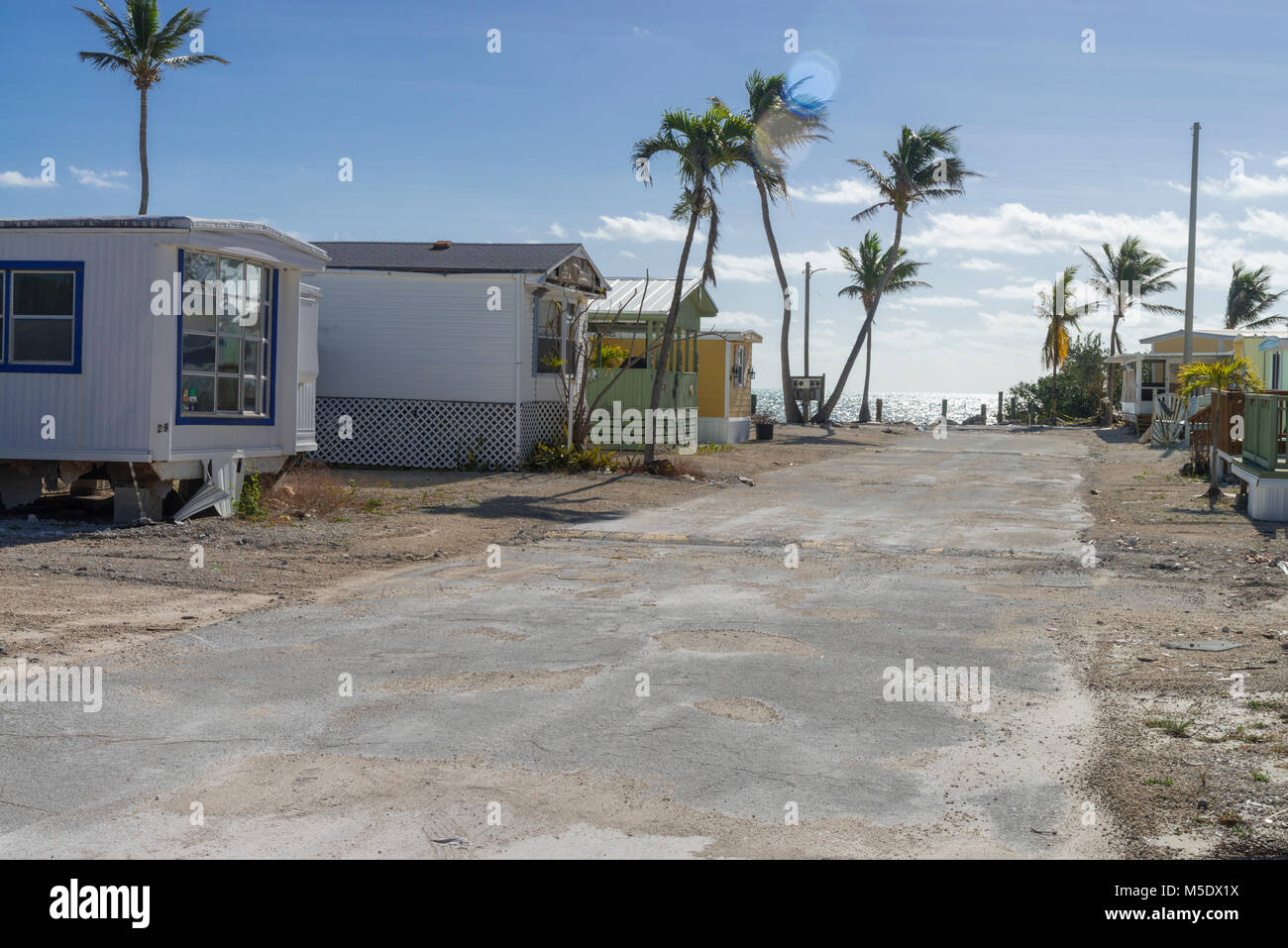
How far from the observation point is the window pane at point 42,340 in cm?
1293

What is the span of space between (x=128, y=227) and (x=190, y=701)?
26.2ft

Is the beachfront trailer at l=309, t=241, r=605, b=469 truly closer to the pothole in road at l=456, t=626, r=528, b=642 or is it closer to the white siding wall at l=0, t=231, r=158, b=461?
the white siding wall at l=0, t=231, r=158, b=461

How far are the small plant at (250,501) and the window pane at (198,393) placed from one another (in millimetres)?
1110

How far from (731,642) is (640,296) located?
73.0 ft

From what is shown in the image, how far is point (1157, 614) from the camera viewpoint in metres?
9.37

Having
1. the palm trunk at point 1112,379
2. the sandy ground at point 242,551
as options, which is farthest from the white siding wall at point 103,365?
the palm trunk at point 1112,379

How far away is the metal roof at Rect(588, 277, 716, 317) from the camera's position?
28.3m

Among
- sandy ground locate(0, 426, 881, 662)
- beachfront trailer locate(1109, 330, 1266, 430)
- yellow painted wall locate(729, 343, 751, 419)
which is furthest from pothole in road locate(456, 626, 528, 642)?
beachfront trailer locate(1109, 330, 1266, 430)

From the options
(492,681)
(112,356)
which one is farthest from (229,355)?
(492,681)

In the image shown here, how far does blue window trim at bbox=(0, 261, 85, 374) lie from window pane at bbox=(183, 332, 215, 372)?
1.11 m

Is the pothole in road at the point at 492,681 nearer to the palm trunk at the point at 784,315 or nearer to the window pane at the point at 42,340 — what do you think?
the window pane at the point at 42,340

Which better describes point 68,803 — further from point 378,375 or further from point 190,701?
point 378,375

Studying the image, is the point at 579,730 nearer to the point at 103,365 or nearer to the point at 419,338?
the point at 103,365

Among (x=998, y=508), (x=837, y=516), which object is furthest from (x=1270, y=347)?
(x=837, y=516)
